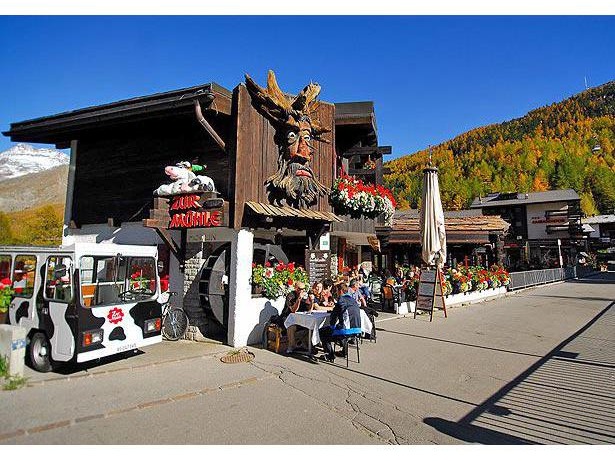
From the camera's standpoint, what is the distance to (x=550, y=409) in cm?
523

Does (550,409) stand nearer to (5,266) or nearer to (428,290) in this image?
(428,290)

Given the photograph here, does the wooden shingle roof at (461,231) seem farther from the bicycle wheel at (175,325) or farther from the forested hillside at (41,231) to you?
the forested hillside at (41,231)

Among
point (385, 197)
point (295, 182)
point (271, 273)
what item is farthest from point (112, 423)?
point (385, 197)

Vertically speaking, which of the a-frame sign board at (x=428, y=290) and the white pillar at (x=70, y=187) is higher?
the white pillar at (x=70, y=187)

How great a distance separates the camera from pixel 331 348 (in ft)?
26.2

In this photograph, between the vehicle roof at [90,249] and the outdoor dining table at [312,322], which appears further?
the outdoor dining table at [312,322]

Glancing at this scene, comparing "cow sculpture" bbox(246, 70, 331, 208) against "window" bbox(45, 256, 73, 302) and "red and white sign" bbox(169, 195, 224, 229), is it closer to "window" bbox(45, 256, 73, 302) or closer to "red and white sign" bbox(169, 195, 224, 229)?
"red and white sign" bbox(169, 195, 224, 229)

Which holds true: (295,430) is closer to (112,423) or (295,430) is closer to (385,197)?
(112,423)

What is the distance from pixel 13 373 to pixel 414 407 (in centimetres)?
631

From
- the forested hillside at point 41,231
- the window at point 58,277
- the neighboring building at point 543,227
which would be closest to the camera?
the window at point 58,277

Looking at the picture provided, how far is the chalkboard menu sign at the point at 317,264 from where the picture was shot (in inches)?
465

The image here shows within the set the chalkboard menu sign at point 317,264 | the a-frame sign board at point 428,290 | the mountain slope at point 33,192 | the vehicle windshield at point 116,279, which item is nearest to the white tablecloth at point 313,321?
the vehicle windshield at point 116,279

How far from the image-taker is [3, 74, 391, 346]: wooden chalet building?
31.9ft

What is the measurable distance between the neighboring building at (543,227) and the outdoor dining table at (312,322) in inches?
1924
